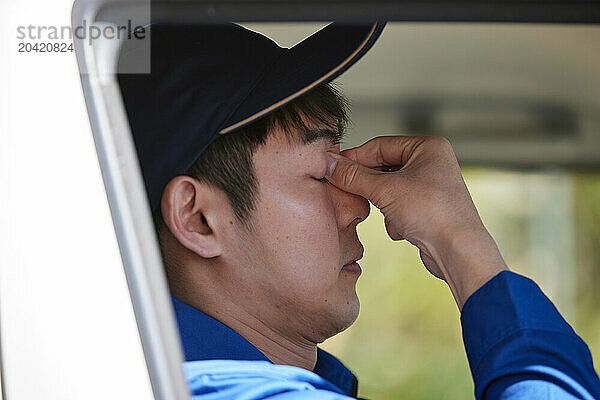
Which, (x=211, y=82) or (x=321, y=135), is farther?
(x=321, y=135)

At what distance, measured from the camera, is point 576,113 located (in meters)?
3.42

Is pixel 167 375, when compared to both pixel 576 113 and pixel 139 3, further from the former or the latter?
pixel 576 113

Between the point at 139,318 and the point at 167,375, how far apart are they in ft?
0.23

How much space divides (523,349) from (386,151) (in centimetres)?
52

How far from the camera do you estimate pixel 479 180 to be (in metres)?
3.44

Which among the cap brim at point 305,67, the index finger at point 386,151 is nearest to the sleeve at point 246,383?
the cap brim at point 305,67

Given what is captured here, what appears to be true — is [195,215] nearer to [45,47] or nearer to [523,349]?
[45,47]

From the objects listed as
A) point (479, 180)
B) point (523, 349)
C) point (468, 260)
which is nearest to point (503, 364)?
point (523, 349)

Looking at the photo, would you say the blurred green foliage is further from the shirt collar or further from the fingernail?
the shirt collar

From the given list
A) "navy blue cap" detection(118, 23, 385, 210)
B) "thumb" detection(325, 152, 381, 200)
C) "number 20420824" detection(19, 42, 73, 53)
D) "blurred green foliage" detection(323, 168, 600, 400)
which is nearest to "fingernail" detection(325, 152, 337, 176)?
"thumb" detection(325, 152, 381, 200)

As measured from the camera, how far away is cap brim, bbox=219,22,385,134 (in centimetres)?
119

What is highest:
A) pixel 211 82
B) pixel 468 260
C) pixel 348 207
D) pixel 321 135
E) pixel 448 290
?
pixel 211 82

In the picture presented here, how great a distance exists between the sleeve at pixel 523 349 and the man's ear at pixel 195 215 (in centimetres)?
45

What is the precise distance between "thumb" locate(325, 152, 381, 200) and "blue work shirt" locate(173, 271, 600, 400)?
294 millimetres
